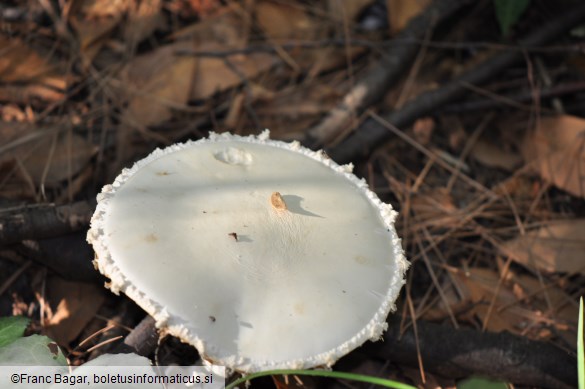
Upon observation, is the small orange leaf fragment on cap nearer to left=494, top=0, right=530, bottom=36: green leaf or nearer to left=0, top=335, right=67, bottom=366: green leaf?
left=0, top=335, right=67, bottom=366: green leaf

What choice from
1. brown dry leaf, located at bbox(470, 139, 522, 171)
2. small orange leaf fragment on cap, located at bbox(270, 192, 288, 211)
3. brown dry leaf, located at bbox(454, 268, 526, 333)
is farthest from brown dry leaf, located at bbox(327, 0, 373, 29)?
small orange leaf fragment on cap, located at bbox(270, 192, 288, 211)

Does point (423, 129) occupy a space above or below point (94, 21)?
below

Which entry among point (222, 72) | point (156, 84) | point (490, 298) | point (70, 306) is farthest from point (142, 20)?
point (490, 298)

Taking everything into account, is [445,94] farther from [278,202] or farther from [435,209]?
[278,202]

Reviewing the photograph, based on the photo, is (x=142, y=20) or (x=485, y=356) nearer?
(x=485, y=356)

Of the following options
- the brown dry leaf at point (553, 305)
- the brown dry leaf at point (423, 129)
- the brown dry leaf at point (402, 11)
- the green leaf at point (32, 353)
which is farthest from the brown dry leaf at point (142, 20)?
the brown dry leaf at point (553, 305)

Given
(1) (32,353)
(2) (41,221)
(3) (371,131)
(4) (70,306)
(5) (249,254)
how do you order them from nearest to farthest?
(5) (249,254) → (1) (32,353) → (2) (41,221) → (4) (70,306) → (3) (371,131)

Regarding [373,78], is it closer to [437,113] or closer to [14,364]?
[437,113]
